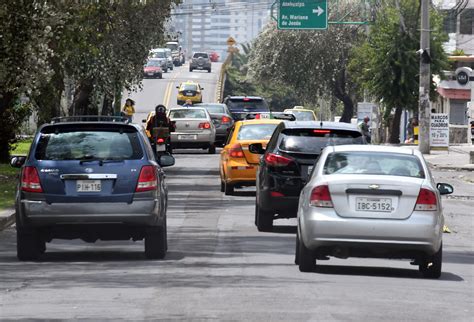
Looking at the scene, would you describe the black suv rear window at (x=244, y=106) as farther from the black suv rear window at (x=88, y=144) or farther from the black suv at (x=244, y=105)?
the black suv rear window at (x=88, y=144)

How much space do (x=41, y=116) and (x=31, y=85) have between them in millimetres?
10417

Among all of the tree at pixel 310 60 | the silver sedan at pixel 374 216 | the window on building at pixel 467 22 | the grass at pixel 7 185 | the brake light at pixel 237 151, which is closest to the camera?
the silver sedan at pixel 374 216

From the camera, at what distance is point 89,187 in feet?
55.3

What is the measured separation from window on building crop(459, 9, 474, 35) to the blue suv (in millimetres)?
78013

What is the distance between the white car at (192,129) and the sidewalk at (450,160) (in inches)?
288

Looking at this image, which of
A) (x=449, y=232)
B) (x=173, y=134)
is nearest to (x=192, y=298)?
(x=449, y=232)

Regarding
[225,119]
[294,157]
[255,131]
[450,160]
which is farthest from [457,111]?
[294,157]

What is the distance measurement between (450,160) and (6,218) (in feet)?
91.3

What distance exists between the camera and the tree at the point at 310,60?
85438 millimetres

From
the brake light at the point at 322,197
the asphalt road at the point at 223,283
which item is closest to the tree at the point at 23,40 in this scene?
the asphalt road at the point at 223,283

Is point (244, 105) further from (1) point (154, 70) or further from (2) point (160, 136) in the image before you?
(1) point (154, 70)

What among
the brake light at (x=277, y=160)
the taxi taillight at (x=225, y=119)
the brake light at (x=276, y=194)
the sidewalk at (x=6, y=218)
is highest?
the brake light at (x=277, y=160)

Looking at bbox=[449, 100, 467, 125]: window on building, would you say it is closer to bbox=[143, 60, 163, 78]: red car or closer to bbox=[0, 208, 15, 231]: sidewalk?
bbox=[143, 60, 163, 78]: red car

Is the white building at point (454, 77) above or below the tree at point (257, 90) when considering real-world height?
above
